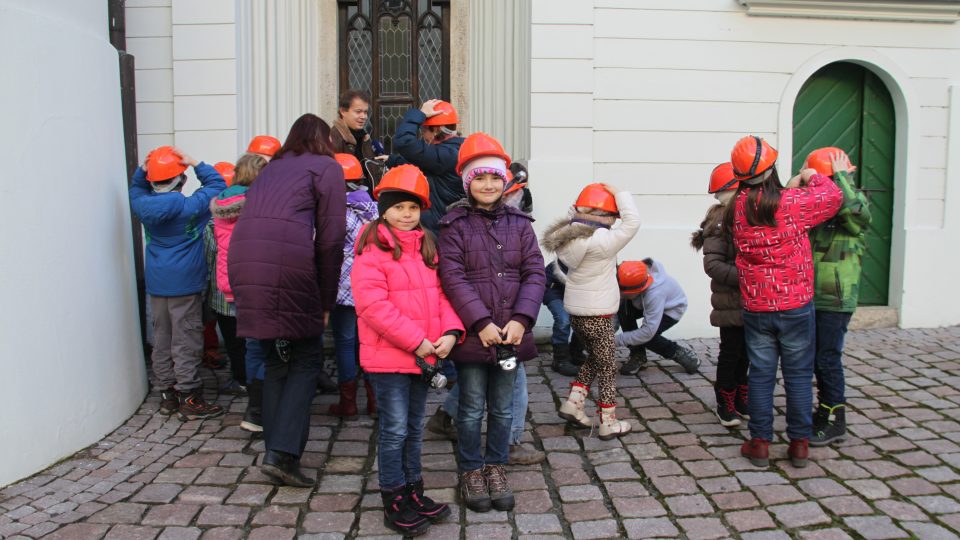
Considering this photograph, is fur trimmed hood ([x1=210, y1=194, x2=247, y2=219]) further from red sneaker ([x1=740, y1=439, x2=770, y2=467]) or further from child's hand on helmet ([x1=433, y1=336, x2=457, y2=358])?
red sneaker ([x1=740, y1=439, x2=770, y2=467])

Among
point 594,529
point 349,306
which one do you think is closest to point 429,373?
point 594,529

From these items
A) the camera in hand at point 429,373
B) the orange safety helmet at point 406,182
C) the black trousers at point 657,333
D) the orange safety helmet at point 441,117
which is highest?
the orange safety helmet at point 441,117

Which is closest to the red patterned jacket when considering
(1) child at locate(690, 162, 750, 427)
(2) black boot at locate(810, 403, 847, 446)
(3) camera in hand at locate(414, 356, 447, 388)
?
(1) child at locate(690, 162, 750, 427)

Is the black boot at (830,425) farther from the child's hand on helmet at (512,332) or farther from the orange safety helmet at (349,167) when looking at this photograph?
the orange safety helmet at (349,167)

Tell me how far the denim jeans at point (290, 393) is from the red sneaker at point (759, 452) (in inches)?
87.8

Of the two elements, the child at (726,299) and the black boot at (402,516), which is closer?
the black boot at (402,516)

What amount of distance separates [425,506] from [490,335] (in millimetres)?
790

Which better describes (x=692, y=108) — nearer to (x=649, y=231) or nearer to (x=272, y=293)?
(x=649, y=231)

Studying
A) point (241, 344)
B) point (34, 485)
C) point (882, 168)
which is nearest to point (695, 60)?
point (882, 168)

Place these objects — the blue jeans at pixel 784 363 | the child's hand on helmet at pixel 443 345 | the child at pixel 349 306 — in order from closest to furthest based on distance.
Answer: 1. the child's hand on helmet at pixel 443 345
2. the blue jeans at pixel 784 363
3. the child at pixel 349 306

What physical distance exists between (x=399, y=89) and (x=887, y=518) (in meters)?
5.55

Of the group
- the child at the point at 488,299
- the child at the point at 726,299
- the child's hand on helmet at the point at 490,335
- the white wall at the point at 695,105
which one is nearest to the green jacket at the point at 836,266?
the child at the point at 726,299

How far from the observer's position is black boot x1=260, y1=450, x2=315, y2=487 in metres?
3.92

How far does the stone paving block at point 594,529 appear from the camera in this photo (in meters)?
3.49
